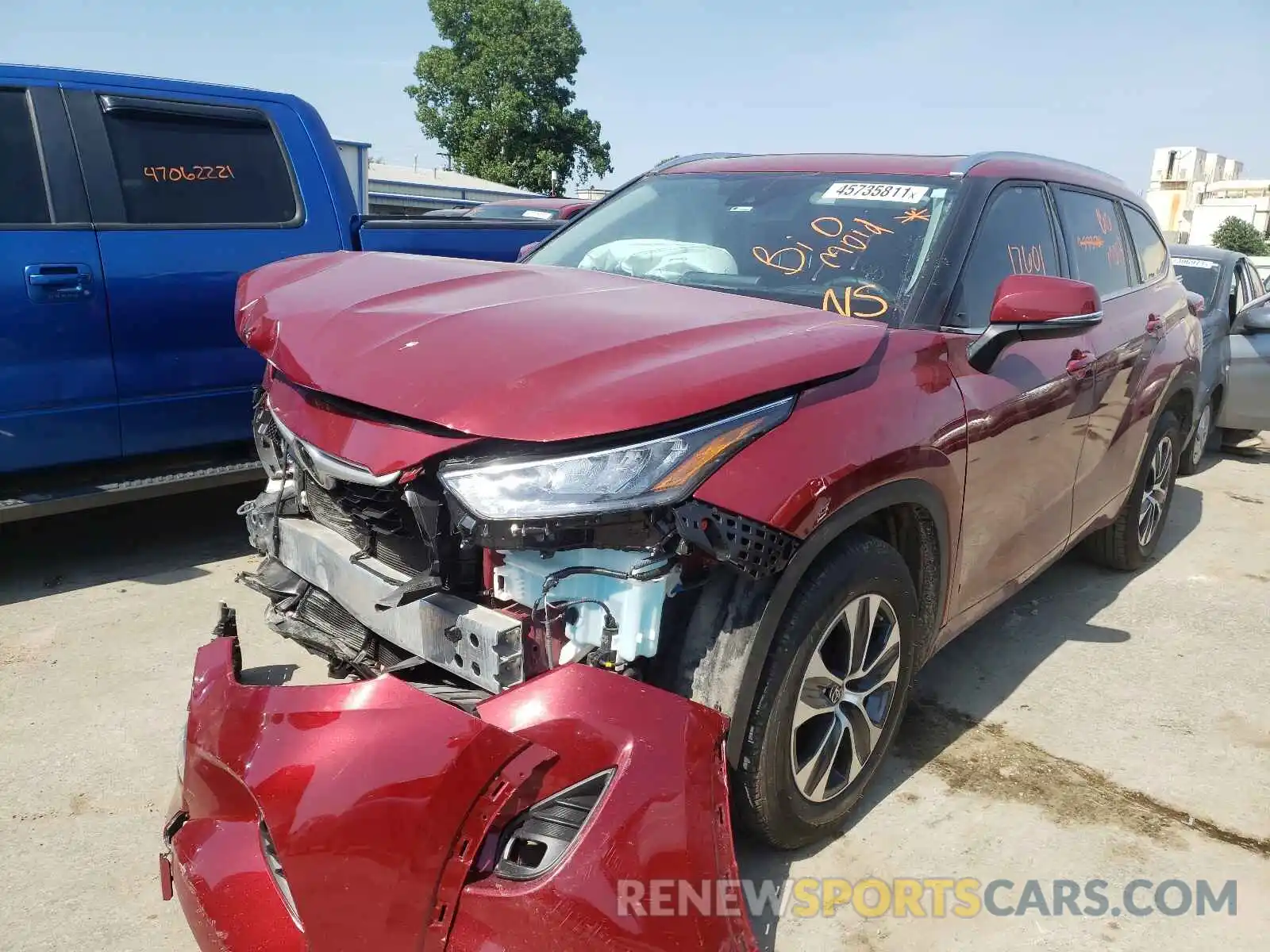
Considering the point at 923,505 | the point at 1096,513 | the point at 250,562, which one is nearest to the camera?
the point at 923,505

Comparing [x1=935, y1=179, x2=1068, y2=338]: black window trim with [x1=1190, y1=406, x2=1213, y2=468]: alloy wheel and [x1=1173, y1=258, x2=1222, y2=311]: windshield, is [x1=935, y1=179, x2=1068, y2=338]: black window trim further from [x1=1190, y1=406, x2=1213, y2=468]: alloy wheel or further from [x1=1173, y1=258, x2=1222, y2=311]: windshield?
[x1=1173, y1=258, x2=1222, y2=311]: windshield

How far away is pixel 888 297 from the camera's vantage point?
2.74m

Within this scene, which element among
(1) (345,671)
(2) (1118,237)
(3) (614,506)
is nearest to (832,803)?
(3) (614,506)

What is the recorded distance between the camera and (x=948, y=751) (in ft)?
10.2

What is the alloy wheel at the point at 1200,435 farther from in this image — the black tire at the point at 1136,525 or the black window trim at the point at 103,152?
the black window trim at the point at 103,152

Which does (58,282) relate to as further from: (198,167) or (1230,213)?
(1230,213)

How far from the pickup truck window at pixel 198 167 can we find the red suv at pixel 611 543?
167 cm

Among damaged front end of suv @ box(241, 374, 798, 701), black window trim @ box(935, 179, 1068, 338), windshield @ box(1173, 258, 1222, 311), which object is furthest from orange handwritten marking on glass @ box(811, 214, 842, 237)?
windshield @ box(1173, 258, 1222, 311)

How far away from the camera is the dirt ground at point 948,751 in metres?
2.35

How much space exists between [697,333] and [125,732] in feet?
7.31

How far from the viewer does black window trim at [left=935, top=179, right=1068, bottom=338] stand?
2.76 m

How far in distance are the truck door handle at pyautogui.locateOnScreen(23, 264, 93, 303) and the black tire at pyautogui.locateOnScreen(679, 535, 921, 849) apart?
10.4 ft

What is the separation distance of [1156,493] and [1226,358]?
319 centimetres

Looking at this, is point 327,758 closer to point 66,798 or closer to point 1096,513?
point 66,798
